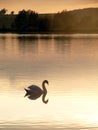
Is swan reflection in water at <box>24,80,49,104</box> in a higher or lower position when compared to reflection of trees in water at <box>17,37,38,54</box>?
lower

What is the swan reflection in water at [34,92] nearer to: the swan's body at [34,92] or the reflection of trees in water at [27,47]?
the swan's body at [34,92]

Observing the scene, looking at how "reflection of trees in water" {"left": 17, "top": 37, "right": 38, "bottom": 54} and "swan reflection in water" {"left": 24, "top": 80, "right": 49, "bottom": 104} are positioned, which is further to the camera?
"reflection of trees in water" {"left": 17, "top": 37, "right": 38, "bottom": 54}

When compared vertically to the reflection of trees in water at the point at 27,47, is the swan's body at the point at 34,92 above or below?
below

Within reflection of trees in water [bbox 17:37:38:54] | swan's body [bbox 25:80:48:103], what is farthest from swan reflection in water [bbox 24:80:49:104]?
reflection of trees in water [bbox 17:37:38:54]

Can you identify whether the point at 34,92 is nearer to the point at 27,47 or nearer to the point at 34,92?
the point at 34,92

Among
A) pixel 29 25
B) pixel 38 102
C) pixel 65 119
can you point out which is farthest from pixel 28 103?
pixel 29 25

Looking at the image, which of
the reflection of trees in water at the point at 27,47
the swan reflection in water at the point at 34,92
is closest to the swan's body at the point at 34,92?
the swan reflection in water at the point at 34,92

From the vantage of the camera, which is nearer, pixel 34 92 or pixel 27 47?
pixel 34 92

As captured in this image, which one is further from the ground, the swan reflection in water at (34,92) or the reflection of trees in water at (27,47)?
the reflection of trees in water at (27,47)

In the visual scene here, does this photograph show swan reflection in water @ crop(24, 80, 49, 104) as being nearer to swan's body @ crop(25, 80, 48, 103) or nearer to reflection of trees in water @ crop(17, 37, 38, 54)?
swan's body @ crop(25, 80, 48, 103)

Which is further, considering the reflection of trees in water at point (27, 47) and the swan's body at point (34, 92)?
the reflection of trees in water at point (27, 47)

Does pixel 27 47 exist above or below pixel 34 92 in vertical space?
above

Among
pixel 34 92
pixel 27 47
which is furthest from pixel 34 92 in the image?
pixel 27 47

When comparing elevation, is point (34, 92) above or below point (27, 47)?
below
